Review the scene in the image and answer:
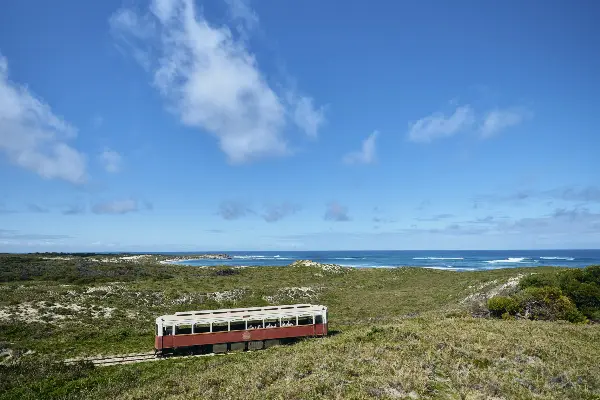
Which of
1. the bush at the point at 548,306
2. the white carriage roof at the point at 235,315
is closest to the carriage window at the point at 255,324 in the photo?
the white carriage roof at the point at 235,315

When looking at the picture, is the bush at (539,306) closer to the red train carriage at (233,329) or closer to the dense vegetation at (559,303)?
the dense vegetation at (559,303)

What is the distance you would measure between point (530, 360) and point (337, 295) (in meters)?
42.0

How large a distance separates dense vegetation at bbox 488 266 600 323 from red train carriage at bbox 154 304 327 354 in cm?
1759

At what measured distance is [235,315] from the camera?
28734 mm

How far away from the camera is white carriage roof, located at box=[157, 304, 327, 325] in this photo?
89.8ft

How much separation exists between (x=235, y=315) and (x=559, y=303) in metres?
28.1

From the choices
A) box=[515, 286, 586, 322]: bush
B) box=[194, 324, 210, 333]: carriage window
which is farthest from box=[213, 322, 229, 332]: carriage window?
box=[515, 286, 586, 322]: bush

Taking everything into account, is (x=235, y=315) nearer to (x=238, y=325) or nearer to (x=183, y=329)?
(x=238, y=325)

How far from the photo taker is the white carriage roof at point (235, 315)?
2738 centimetres

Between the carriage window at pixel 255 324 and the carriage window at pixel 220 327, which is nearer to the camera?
the carriage window at pixel 220 327

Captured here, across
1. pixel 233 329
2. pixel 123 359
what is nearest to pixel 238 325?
pixel 233 329

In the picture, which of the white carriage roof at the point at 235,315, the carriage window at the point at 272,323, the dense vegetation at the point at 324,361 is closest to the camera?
the dense vegetation at the point at 324,361

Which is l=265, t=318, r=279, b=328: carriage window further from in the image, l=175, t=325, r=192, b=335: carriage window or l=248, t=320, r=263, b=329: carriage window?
l=175, t=325, r=192, b=335: carriage window

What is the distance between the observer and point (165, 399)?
15422 millimetres
